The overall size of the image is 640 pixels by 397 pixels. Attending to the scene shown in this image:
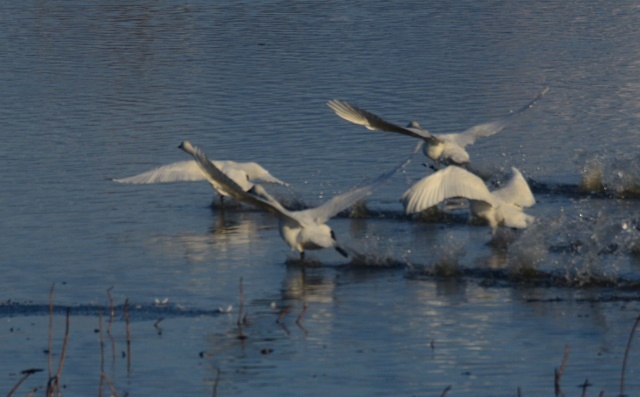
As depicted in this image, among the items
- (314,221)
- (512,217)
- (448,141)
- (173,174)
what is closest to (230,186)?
(314,221)

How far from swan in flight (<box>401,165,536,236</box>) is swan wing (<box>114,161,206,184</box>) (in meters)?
2.67

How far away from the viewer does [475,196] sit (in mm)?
13047

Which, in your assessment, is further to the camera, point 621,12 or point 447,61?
point 621,12

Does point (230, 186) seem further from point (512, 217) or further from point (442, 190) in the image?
point (512, 217)

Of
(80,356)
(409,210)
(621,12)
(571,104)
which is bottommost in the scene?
(80,356)

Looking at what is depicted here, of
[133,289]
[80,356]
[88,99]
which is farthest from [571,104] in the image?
[80,356]

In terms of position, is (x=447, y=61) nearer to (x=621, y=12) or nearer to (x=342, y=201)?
(x=621, y=12)

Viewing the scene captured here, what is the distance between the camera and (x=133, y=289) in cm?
1185

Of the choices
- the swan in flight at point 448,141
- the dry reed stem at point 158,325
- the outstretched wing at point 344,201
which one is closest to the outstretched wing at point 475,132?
the swan in flight at point 448,141

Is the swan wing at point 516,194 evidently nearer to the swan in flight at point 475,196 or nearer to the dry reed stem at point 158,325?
the swan in flight at point 475,196

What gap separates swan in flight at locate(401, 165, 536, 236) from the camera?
12961 millimetres

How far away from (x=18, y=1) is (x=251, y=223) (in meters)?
21.4

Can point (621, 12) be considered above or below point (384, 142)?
above

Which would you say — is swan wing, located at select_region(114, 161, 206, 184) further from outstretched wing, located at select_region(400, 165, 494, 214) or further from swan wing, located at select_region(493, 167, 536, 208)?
swan wing, located at select_region(493, 167, 536, 208)
